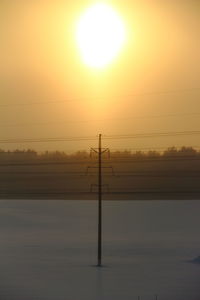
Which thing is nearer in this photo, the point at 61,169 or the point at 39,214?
the point at 61,169

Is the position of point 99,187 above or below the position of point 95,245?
above

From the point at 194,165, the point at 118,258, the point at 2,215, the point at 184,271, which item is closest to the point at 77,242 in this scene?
the point at 118,258

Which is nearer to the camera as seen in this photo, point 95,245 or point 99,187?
point 99,187

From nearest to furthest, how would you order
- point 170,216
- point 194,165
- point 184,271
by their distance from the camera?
point 194,165, point 184,271, point 170,216

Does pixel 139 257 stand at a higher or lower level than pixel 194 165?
lower

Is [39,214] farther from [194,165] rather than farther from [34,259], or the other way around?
[194,165]

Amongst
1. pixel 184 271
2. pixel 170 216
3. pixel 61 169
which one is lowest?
pixel 184 271

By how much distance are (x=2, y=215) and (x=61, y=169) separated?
61 centimetres

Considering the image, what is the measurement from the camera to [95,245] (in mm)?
4496

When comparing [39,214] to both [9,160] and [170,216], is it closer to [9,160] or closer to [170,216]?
[9,160]

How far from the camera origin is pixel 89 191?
4.13 m

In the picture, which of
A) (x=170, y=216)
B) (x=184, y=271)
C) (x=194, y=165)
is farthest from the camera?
(x=170, y=216)

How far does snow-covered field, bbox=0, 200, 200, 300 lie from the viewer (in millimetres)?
3840

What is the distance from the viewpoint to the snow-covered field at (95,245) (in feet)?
12.6
